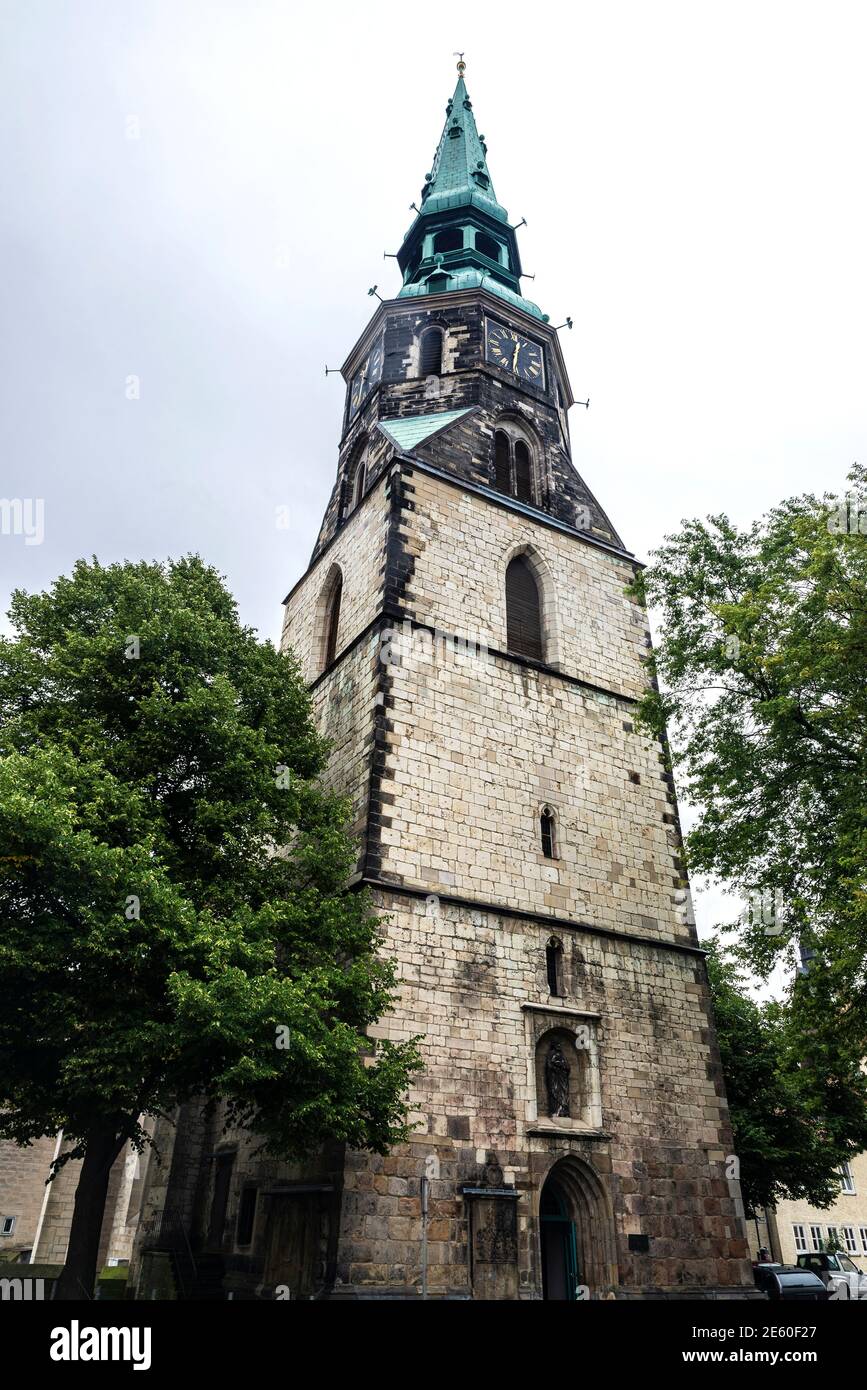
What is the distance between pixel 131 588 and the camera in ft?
45.5

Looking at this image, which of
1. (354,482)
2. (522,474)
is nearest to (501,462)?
(522,474)

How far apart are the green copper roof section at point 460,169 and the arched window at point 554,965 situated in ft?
76.1

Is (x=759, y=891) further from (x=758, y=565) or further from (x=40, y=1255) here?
(x=40, y=1255)

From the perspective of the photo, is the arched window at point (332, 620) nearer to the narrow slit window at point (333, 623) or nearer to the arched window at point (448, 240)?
the narrow slit window at point (333, 623)

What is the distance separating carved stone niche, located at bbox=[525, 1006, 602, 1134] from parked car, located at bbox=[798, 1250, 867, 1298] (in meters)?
9.98

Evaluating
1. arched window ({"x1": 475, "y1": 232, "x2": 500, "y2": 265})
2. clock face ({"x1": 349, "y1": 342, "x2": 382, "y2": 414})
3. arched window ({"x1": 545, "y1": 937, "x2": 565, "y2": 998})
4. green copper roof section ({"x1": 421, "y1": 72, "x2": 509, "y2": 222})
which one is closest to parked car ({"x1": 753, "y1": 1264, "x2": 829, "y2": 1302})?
arched window ({"x1": 545, "y1": 937, "x2": 565, "y2": 998})

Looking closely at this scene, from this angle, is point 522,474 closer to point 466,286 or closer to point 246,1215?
point 466,286

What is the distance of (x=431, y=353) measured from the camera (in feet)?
77.7

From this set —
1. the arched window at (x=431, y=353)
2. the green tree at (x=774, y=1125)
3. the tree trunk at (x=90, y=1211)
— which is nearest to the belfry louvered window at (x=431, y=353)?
the arched window at (x=431, y=353)

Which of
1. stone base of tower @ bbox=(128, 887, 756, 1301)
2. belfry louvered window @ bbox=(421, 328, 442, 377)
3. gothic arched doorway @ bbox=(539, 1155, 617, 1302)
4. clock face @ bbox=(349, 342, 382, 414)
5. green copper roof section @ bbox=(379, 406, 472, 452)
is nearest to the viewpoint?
stone base of tower @ bbox=(128, 887, 756, 1301)

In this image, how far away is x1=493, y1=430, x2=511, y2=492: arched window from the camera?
21125 millimetres

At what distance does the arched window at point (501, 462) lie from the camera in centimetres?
2112

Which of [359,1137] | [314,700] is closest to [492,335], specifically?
[314,700]

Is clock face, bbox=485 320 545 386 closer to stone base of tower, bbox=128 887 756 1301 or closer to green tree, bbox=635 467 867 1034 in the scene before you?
green tree, bbox=635 467 867 1034
